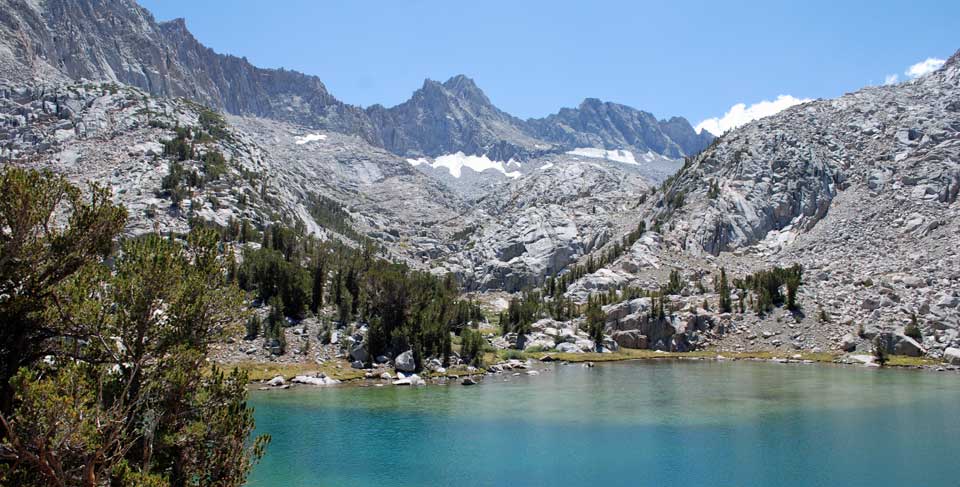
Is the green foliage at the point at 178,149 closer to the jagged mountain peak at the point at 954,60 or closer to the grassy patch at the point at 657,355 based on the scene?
the grassy patch at the point at 657,355

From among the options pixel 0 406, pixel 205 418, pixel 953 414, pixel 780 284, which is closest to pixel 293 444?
pixel 205 418

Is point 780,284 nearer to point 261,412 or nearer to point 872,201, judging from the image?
point 872,201

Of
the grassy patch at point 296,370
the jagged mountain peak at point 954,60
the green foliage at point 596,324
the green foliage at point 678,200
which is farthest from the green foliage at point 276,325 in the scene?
the jagged mountain peak at point 954,60

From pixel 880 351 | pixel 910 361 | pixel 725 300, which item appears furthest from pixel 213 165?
pixel 910 361

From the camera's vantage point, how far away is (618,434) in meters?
45.5

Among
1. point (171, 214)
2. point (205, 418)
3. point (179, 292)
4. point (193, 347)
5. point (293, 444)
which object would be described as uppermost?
point (171, 214)

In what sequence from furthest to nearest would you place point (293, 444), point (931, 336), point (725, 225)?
point (725, 225)
point (931, 336)
point (293, 444)

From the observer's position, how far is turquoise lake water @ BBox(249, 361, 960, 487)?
35656 mm

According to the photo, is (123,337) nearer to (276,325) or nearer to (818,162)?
(276,325)

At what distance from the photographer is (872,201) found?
151125 millimetres

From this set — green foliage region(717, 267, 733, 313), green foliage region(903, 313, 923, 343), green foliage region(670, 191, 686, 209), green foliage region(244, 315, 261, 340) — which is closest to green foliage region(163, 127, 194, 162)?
green foliage region(244, 315, 261, 340)

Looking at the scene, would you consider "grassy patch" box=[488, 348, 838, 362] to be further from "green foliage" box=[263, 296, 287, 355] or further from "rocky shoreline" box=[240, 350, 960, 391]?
"green foliage" box=[263, 296, 287, 355]

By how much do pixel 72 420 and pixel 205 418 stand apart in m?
6.92

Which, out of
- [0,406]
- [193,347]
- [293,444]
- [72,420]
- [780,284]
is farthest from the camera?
[780,284]
